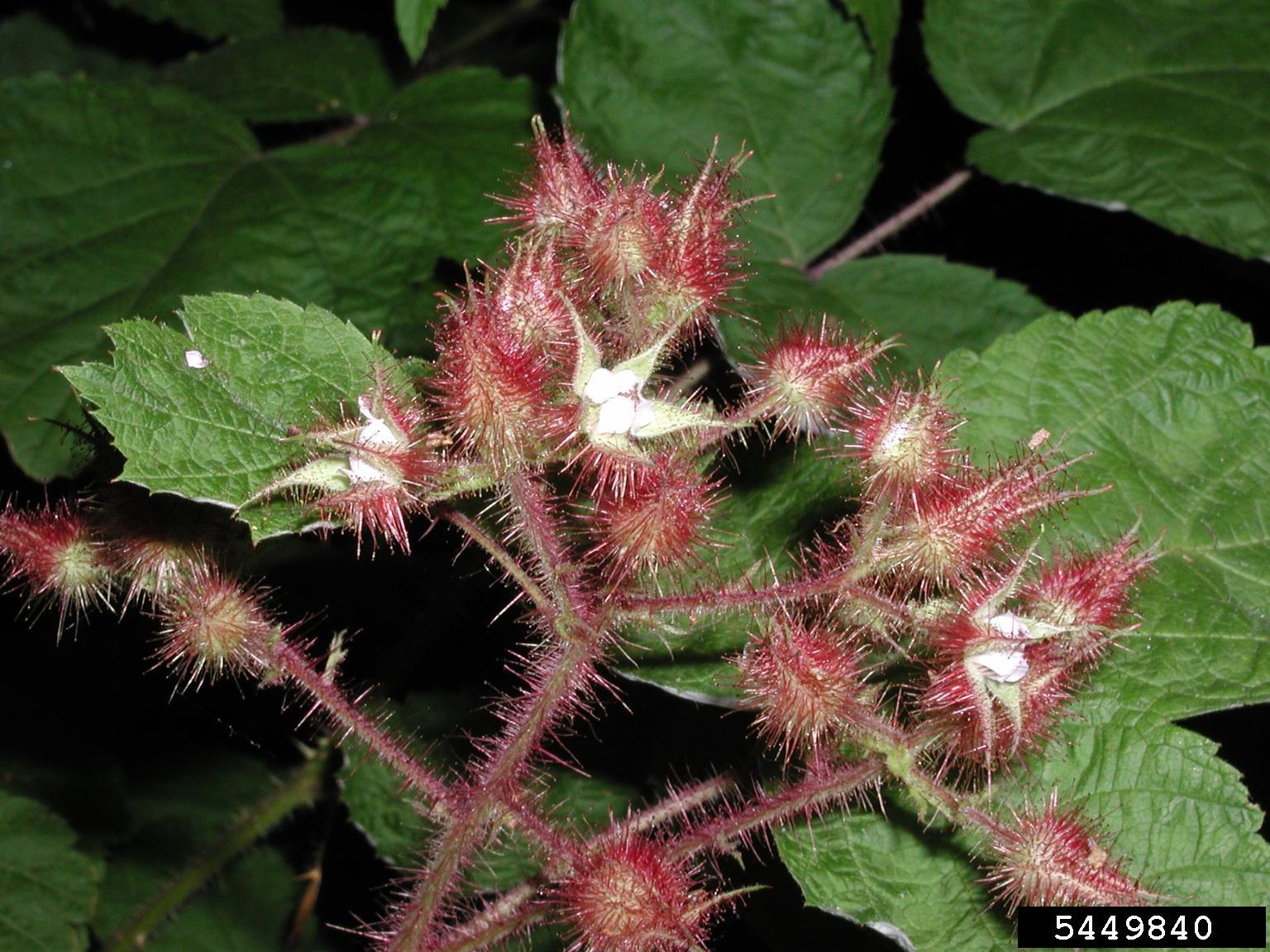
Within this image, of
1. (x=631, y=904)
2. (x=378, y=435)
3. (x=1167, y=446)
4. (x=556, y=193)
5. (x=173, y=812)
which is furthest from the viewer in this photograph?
(x=173, y=812)

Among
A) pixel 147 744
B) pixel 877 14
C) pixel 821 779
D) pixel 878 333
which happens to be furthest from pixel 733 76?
pixel 147 744

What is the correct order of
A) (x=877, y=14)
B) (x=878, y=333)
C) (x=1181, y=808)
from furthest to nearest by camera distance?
(x=877, y=14)
(x=878, y=333)
(x=1181, y=808)

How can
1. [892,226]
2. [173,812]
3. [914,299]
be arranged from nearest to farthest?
[914,299]
[892,226]
[173,812]

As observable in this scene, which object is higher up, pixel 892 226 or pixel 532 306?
pixel 532 306

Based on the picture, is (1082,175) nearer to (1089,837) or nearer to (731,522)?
(731,522)

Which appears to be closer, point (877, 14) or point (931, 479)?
point (931, 479)

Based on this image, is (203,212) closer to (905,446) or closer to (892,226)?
(892,226)

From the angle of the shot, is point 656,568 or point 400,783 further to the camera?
point 400,783

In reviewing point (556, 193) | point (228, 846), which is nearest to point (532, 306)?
point (556, 193)
